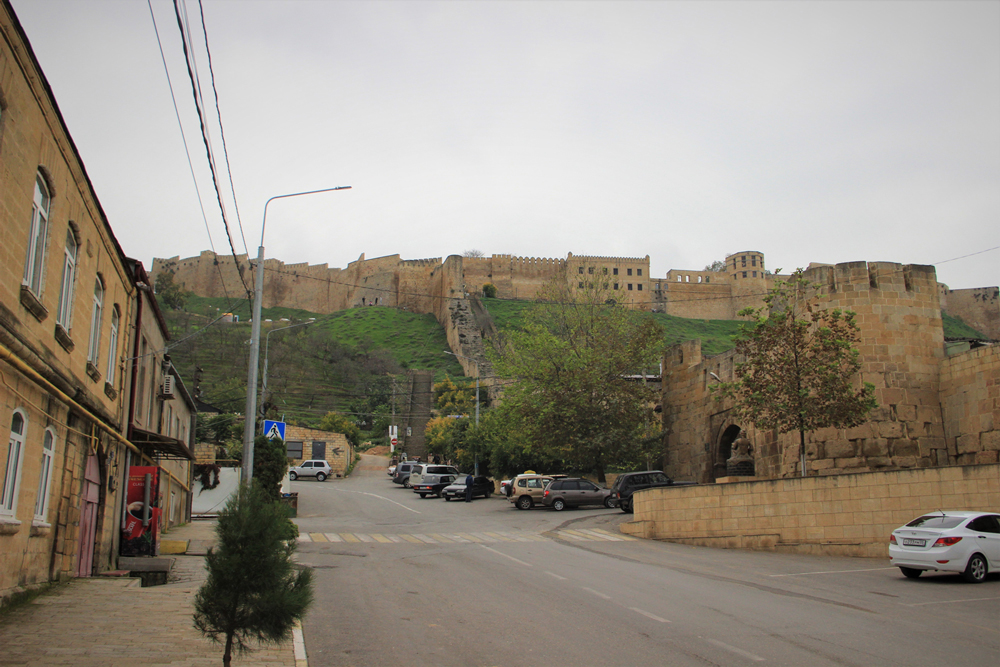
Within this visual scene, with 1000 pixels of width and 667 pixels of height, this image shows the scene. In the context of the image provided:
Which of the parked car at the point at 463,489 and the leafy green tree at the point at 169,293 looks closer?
the parked car at the point at 463,489

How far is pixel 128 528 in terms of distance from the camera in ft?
47.0

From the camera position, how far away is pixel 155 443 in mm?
15617

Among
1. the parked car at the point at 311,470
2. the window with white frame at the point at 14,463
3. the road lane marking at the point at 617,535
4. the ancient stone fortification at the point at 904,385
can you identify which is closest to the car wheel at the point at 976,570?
the ancient stone fortification at the point at 904,385

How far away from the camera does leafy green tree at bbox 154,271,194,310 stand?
89.7 meters

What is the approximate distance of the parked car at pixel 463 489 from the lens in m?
32.8

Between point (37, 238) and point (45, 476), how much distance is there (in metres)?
2.99

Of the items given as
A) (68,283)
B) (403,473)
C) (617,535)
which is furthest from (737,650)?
(403,473)

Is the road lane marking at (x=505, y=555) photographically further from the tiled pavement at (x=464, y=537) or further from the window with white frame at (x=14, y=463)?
the window with white frame at (x=14, y=463)

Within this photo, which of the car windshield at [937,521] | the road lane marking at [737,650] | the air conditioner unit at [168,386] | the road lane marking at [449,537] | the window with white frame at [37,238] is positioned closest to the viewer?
the road lane marking at [737,650]

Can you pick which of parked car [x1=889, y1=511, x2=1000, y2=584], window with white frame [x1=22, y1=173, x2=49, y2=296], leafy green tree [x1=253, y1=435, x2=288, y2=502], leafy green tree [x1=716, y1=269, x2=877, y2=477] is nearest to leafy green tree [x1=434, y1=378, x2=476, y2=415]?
leafy green tree [x1=253, y1=435, x2=288, y2=502]

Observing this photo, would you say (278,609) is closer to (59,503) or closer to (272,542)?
(272,542)

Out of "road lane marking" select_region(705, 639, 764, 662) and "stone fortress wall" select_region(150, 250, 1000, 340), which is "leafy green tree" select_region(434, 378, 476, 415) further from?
"road lane marking" select_region(705, 639, 764, 662)

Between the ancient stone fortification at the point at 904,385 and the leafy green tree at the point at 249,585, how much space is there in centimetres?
1733

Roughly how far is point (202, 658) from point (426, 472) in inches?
1174
